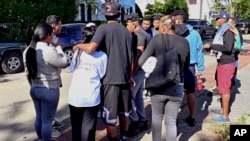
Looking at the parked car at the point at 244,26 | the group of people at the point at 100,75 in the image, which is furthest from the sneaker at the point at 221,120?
the parked car at the point at 244,26

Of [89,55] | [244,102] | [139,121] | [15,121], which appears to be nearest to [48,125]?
[89,55]

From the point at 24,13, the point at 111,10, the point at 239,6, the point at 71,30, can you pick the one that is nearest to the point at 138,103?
the point at 111,10

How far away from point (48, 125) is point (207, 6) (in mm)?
44340

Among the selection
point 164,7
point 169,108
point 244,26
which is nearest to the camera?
point 169,108

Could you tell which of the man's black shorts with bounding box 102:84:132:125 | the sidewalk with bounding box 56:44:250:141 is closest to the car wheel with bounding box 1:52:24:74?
the sidewalk with bounding box 56:44:250:141

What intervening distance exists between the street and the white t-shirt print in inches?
68.5

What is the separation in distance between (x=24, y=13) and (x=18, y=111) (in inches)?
426

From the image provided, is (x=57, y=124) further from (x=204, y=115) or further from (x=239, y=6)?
(x=239, y=6)

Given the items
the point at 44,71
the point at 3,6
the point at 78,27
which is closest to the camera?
the point at 44,71

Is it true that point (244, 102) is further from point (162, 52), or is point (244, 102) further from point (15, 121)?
point (15, 121)

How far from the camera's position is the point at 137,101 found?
5016mm

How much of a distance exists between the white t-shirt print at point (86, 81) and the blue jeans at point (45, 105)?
425 mm

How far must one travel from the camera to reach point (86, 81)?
347cm

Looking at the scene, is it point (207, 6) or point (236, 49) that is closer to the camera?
point (236, 49)
